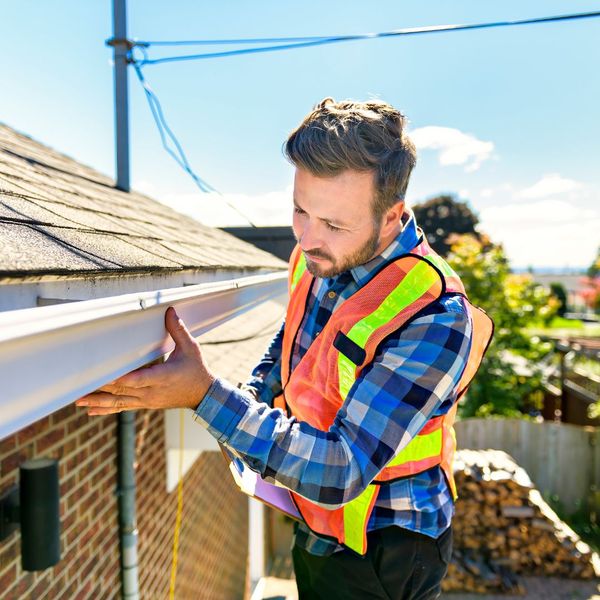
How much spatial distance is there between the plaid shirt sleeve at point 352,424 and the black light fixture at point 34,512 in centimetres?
150

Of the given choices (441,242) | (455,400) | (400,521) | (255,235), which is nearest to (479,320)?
(455,400)

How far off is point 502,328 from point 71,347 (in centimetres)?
990

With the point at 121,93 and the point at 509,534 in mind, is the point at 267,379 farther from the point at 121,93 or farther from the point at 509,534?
the point at 509,534

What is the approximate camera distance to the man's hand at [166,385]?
1.06 m

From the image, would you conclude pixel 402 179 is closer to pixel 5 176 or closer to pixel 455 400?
pixel 455 400

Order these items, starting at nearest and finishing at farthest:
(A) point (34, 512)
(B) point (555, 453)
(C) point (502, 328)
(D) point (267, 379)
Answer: (D) point (267, 379) < (A) point (34, 512) < (B) point (555, 453) < (C) point (502, 328)

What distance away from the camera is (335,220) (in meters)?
1.32

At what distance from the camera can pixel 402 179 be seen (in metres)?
1.36

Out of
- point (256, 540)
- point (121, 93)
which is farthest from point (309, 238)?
point (256, 540)

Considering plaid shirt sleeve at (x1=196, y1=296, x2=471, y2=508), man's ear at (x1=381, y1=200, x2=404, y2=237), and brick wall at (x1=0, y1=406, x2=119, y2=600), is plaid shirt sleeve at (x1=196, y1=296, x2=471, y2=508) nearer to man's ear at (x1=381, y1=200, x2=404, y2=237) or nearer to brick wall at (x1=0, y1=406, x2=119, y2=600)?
man's ear at (x1=381, y1=200, x2=404, y2=237)

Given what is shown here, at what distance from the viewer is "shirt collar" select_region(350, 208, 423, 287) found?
1.47 m

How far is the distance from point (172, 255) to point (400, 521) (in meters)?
1.19

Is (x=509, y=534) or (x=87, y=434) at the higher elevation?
(x=87, y=434)

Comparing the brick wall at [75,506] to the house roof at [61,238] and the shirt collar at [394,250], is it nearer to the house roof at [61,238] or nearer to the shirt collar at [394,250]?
the house roof at [61,238]
